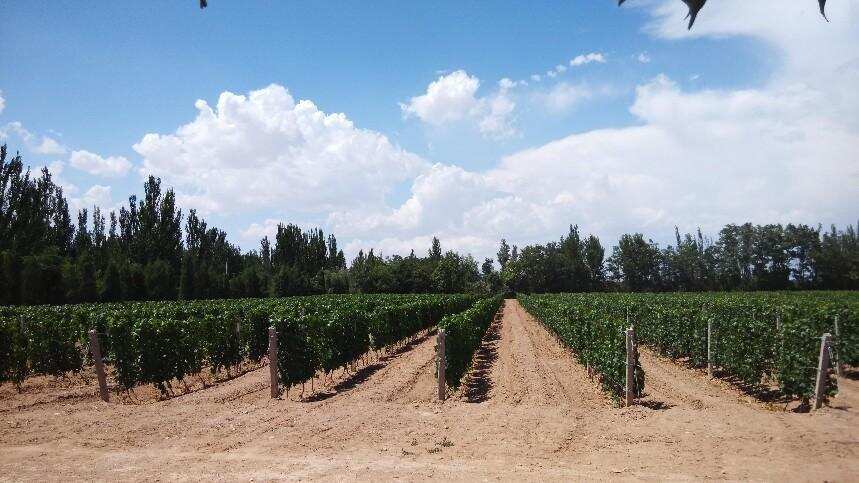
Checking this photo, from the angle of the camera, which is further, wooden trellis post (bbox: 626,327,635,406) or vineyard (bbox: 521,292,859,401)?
wooden trellis post (bbox: 626,327,635,406)

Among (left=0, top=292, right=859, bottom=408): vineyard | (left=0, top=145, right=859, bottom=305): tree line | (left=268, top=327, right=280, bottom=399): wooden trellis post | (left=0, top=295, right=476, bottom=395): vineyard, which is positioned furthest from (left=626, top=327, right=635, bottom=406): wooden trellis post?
(left=0, top=145, right=859, bottom=305): tree line

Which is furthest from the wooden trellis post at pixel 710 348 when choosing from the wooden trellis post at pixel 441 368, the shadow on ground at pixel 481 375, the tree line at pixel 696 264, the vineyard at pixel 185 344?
the tree line at pixel 696 264

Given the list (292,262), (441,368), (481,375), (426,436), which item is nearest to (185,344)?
(441,368)

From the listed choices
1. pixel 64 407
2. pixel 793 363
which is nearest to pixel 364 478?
pixel 64 407

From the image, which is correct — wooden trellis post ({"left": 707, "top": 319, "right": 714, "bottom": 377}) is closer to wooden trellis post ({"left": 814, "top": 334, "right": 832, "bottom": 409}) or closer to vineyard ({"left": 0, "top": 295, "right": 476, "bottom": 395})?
→ wooden trellis post ({"left": 814, "top": 334, "right": 832, "bottom": 409})

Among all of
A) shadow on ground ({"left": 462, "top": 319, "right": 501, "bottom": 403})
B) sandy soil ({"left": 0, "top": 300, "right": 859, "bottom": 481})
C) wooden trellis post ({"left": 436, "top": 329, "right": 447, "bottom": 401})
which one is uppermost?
wooden trellis post ({"left": 436, "top": 329, "right": 447, "bottom": 401})

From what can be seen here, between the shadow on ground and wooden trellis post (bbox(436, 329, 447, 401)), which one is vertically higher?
wooden trellis post (bbox(436, 329, 447, 401))

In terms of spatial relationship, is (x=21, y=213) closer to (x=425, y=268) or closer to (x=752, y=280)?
(x=425, y=268)

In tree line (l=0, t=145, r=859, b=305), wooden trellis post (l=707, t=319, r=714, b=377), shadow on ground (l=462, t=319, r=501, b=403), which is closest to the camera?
shadow on ground (l=462, t=319, r=501, b=403)

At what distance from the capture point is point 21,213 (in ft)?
196

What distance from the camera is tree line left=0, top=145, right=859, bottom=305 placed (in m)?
53.2

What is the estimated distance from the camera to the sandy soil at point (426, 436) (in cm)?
599

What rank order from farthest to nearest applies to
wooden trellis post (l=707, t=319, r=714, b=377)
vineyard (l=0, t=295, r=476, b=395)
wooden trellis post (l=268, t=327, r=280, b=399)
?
wooden trellis post (l=707, t=319, r=714, b=377), vineyard (l=0, t=295, r=476, b=395), wooden trellis post (l=268, t=327, r=280, b=399)

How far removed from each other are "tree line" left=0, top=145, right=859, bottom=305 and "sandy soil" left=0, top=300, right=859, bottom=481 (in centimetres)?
5011
